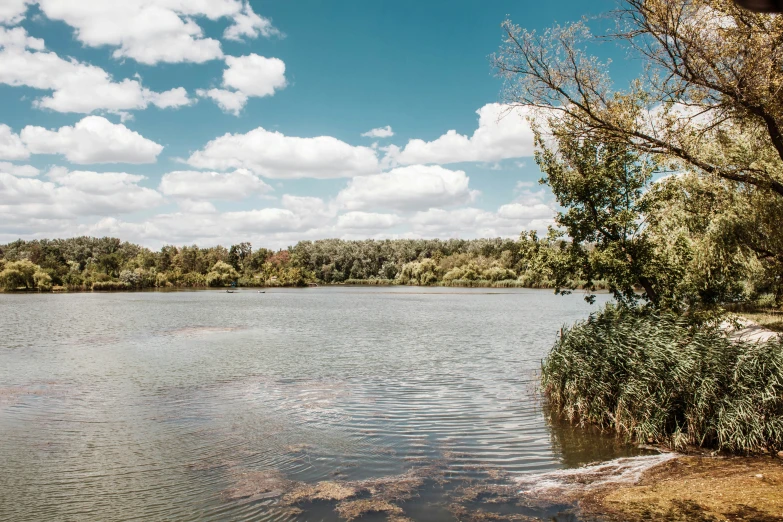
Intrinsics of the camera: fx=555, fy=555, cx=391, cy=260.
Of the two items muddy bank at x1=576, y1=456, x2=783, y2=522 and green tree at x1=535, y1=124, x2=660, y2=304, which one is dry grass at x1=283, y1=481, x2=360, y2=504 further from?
green tree at x1=535, y1=124, x2=660, y2=304

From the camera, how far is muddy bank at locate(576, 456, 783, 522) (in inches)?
342

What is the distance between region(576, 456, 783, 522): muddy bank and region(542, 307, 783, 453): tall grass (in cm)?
87

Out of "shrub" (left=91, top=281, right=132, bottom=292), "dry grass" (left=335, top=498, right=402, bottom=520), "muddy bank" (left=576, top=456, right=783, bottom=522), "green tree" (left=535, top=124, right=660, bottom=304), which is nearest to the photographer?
"muddy bank" (left=576, top=456, right=783, bottom=522)

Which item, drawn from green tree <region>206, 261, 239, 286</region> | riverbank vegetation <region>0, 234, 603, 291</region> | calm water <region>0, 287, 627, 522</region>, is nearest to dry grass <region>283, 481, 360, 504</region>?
calm water <region>0, 287, 627, 522</region>

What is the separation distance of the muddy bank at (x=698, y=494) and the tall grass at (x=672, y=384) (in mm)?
870

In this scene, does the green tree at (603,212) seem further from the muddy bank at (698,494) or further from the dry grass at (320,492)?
the dry grass at (320,492)

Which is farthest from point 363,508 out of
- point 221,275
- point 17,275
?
point 221,275

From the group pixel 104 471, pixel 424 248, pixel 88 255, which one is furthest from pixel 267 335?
pixel 88 255

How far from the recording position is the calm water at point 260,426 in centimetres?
1020

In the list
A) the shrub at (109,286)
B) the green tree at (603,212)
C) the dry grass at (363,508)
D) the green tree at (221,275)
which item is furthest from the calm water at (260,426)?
the green tree at (221,275)

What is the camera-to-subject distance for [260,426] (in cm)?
1491

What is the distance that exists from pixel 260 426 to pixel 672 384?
10258 mm

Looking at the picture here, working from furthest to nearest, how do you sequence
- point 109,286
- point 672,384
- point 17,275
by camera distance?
1. point 109,286
2. point 17,275
3. point 672,384

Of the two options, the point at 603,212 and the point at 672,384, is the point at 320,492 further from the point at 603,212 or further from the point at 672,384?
the point at 603,212
